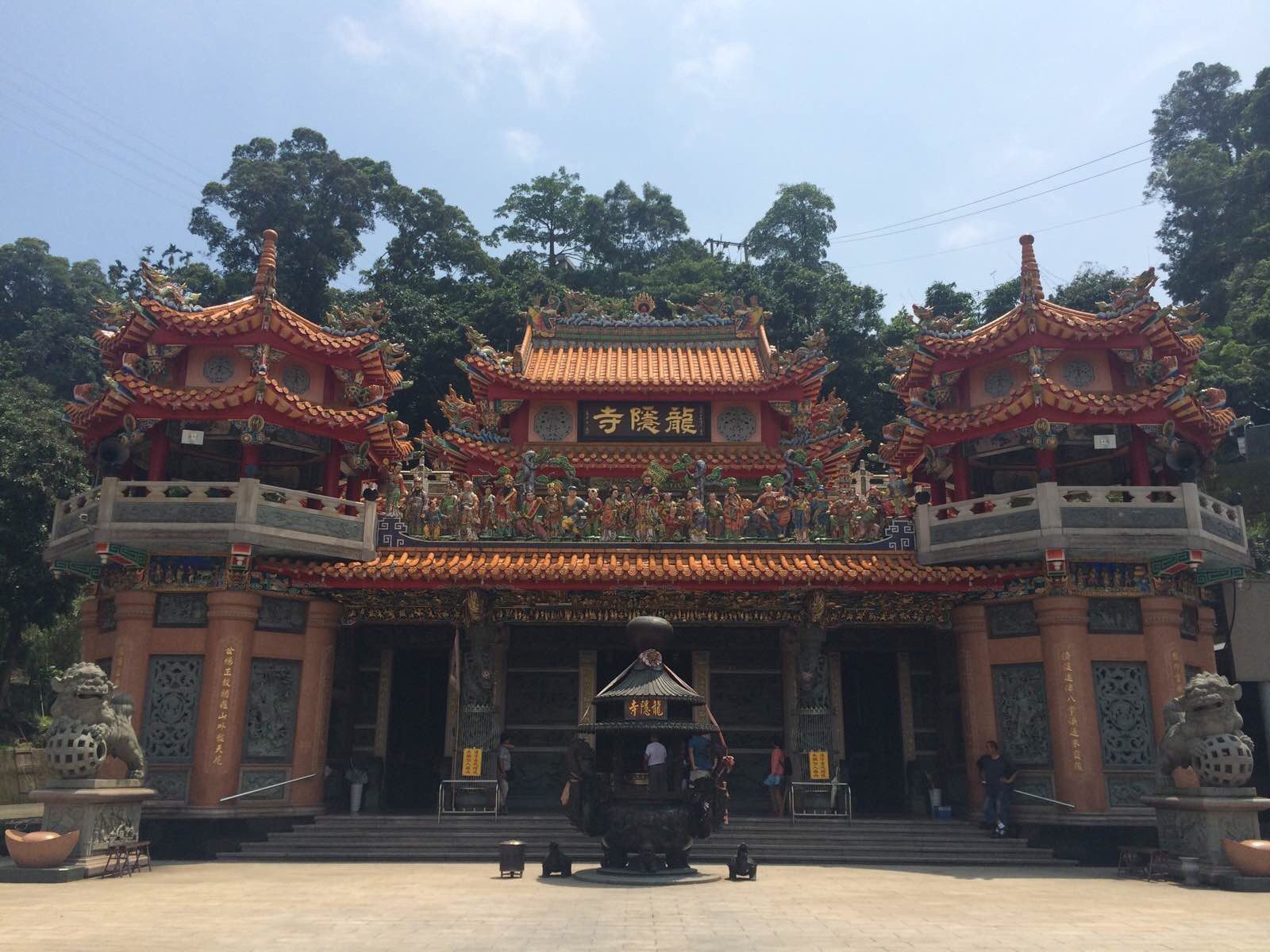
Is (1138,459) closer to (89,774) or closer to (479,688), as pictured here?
(479,688)

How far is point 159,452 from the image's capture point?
16984 millimetres

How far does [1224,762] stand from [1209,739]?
0.33m

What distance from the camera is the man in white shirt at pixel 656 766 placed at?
12.0 m

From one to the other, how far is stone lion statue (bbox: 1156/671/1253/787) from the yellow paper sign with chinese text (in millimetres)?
5168

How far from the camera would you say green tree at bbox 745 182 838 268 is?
63.7 metres

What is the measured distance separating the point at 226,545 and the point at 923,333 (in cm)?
1311

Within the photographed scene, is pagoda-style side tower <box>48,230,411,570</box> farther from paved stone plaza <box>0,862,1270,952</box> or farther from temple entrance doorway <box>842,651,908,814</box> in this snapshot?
temple entrance doorway <box>842,651,908,814</box>

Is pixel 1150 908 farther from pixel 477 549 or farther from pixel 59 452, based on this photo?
pixel 59 452

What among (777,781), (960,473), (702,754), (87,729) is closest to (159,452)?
(87,729)

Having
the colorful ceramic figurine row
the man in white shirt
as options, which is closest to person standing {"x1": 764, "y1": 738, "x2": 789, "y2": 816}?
the colorful ceramic figurine row

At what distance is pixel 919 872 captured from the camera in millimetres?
13367

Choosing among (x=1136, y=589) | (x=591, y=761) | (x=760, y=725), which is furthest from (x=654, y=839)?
(x=1136, y=589)

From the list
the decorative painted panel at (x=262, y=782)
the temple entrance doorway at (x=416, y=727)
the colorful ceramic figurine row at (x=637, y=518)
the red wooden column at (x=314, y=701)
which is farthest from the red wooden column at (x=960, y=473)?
the decorative painted panel at (x=262, y=782)

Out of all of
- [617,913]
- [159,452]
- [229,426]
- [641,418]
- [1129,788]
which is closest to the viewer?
[617,913]
